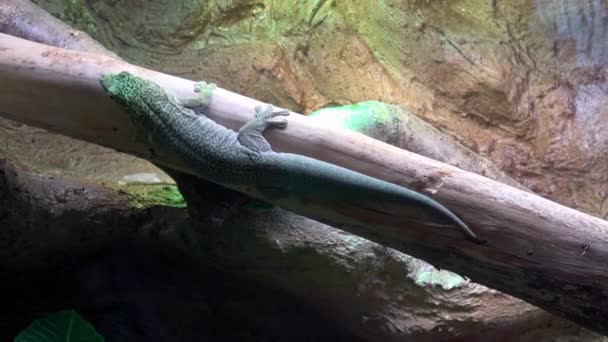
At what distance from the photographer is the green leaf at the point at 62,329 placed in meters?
2.67

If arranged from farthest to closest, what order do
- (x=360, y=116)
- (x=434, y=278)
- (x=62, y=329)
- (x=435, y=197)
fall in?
(x=360, y=116)
(x=434, y=278)
(x=62, y=329)
(x=435, y=197)

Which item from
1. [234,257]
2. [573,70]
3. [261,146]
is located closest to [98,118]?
[261,146]

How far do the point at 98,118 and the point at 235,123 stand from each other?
583 millimetres

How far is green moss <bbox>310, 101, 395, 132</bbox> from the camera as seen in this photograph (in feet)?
11.0

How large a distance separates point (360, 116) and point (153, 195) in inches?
53.2

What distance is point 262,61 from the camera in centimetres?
432

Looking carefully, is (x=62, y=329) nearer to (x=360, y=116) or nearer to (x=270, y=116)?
(x=270, y=116)

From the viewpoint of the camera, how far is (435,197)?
7.47 feet

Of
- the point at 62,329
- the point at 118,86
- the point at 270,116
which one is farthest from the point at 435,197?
the point at 62,329

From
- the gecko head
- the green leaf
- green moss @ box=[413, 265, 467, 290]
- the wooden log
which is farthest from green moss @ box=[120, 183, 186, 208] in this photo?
green moss @ box=[413, 265, 467, 290]

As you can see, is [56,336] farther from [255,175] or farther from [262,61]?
[262,61]

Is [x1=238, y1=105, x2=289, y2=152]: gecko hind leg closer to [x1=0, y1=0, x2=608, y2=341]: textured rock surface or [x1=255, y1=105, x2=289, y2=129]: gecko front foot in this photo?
[x1=255, y1=105, x2=289, y2=129]: gecko front foot

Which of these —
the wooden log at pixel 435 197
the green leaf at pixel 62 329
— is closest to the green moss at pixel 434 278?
the wooden log at pixel 435 197

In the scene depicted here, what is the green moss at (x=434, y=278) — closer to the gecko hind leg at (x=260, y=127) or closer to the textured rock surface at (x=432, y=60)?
the gecko hind leg at (x=260, y=127)
